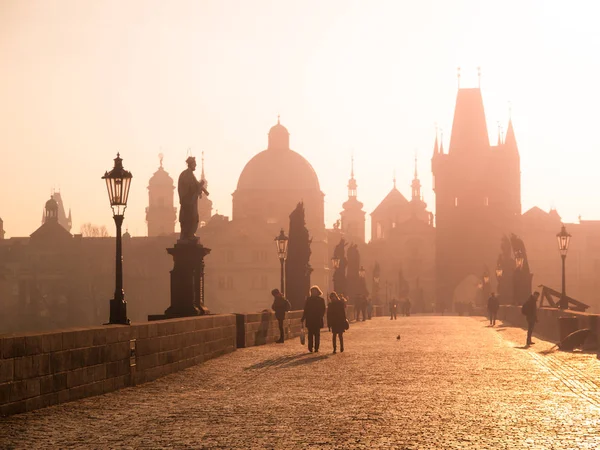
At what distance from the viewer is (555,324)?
3725 cm

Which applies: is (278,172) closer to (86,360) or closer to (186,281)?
(186,281)

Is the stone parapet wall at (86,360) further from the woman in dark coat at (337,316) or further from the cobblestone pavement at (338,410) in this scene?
the woman in dark coat at (337,316)

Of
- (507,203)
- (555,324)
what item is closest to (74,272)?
(507,203)

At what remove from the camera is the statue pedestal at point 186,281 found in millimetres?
27797

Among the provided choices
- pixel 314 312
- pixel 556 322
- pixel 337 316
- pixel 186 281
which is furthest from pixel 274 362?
pixel 556 322

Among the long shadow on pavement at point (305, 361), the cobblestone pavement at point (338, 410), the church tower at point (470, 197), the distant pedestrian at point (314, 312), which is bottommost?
the cobblestone pavement at point (338, 410)

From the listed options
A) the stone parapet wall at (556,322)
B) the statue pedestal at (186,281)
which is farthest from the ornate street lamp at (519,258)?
the statue pedestal at (186,281)

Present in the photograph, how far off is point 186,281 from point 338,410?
13.6m

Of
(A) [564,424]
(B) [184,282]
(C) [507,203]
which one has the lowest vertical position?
(A) [564,424]

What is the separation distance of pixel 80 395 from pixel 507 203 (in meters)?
132

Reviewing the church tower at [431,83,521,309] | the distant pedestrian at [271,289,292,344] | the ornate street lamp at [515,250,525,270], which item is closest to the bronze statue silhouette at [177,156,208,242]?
the distant pedestrian at [271,289,292,344]

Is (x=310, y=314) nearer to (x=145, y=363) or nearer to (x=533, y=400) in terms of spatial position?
(x=145, y=363)

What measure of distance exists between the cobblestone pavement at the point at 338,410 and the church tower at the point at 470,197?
393ft

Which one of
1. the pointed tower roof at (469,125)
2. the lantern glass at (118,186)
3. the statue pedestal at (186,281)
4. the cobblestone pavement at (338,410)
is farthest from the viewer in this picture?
the pointed tower roof at (469,125)
